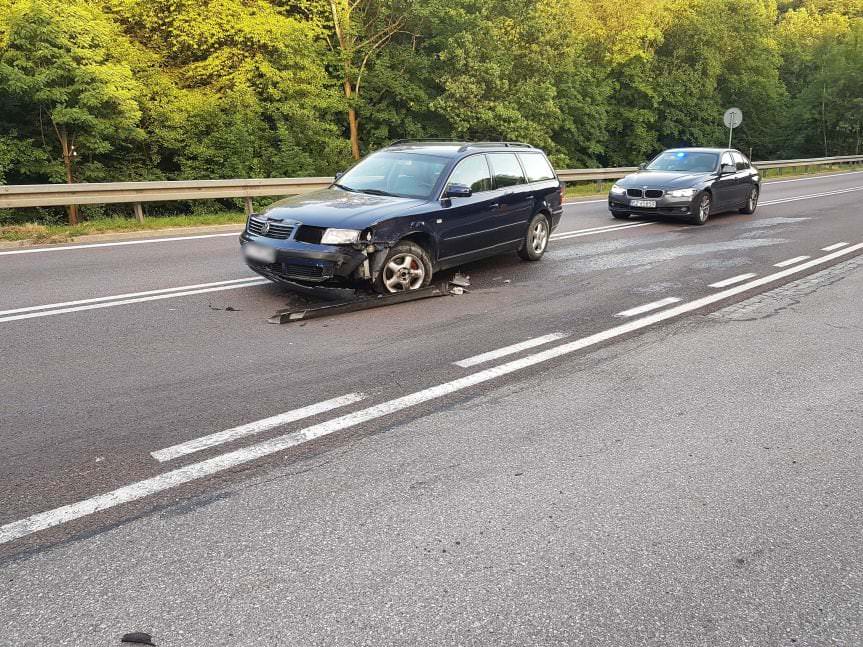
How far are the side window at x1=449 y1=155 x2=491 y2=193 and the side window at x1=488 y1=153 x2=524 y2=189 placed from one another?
200 millimetres

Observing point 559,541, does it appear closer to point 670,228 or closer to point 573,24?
point 670,228

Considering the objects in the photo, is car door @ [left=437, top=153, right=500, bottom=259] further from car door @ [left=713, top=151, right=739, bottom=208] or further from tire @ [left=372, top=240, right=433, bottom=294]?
car door @ [left=713, top=151, right=739, bottom=208]

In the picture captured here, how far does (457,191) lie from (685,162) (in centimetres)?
995

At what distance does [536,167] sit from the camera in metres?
10.3

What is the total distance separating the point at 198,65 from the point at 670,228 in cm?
1892

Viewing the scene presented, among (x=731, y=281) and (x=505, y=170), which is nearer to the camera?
(x=731, y=281)

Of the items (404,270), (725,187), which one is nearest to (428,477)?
(404,270)

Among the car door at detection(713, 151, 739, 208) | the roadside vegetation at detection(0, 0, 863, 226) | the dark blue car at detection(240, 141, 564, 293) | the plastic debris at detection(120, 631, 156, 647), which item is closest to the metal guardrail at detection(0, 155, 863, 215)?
the roadside vegetation at detection(0, 0, 863, 226)

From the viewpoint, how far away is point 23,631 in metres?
2.39

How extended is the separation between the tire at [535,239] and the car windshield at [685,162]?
23.2 ft

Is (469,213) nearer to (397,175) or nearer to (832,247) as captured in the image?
(397,175)

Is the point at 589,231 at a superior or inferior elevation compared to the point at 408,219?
inferior

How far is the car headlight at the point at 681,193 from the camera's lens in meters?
14.5

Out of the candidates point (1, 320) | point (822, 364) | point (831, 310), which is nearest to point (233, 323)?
point (1, 320)
